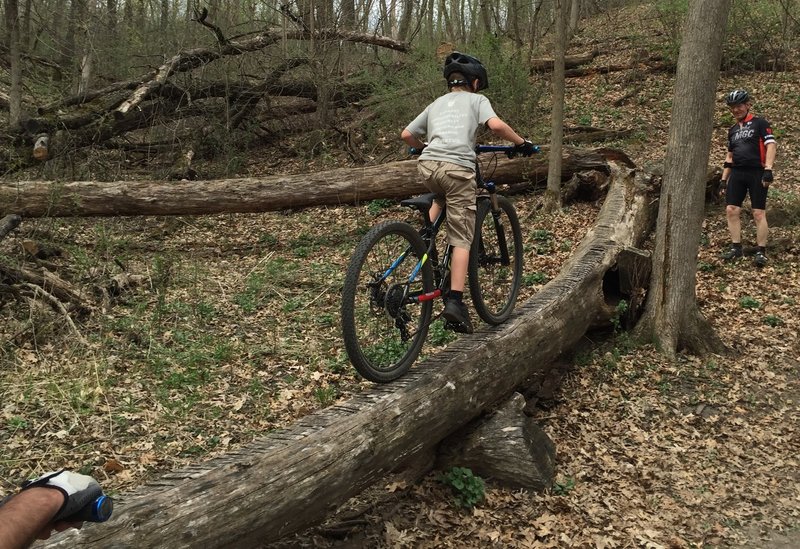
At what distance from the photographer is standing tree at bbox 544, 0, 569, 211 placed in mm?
9930

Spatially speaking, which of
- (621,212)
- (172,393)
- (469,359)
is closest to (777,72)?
(621,212)

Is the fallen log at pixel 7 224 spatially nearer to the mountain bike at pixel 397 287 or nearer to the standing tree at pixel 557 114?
the mountain bike at pixel 397 287

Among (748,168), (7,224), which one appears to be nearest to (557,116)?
(748,168)

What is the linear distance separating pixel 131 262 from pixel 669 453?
7.16m

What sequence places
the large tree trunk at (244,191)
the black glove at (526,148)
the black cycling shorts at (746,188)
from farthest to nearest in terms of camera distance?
the large tree trunk at (244,191) < the black cycling shorts at (746,188) < the black glove at (526,148)

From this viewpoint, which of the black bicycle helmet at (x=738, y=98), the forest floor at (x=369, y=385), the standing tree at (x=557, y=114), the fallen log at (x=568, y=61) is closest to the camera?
the forest floor at (x=369, y=385)

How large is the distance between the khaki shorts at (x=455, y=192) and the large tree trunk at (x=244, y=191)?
19.7 feet

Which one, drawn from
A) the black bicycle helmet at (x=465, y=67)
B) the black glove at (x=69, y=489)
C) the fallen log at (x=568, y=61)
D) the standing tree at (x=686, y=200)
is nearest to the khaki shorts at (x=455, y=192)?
the black bicycle helmet at (x=465, y=67)

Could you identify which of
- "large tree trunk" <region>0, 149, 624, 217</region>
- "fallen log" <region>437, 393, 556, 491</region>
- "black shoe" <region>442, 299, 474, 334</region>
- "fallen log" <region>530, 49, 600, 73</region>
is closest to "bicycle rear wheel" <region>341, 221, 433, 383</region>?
"black shoe" <region>442, 299, 474, 334</region>

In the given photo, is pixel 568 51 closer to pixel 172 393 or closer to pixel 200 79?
pixel 200 79

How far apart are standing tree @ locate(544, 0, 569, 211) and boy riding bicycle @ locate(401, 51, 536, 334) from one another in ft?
18.3

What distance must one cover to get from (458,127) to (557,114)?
5.91 meters

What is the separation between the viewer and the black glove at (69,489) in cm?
193

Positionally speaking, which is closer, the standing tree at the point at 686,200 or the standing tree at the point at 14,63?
the standing tree at the point at 686,200
